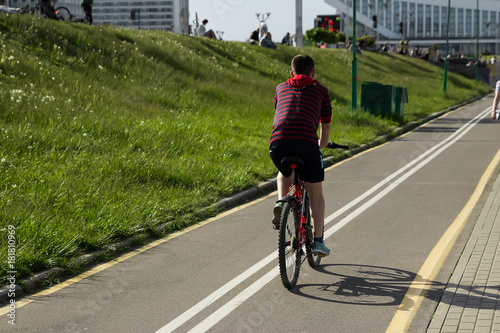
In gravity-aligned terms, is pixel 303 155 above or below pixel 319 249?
above

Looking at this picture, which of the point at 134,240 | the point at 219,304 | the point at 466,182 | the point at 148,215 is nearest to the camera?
the point at 219,304

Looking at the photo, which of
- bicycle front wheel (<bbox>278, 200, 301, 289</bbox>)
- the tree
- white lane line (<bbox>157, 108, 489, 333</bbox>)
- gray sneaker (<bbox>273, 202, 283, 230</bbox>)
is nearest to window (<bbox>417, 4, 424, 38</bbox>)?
the tree

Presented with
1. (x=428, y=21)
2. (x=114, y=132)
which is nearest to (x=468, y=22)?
(x=428, y=21)

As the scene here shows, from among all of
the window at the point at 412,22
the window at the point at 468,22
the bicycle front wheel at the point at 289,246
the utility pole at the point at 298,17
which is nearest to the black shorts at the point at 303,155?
the bicycle front wheel at the point at 289,246

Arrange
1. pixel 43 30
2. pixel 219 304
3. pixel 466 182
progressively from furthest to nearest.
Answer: pixel 43 30, pixel 466 182, pixel 219 304

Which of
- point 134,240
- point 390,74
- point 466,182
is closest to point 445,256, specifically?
point 134,240

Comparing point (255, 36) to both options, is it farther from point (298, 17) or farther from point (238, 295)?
point (238, 295)

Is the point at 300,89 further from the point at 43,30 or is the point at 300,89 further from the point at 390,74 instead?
the point at 390,74

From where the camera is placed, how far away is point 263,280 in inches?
261

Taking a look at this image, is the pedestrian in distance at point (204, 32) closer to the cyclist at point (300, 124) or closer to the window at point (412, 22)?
the cyclist at point (300, 124)

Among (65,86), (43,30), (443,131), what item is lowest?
(443,131)

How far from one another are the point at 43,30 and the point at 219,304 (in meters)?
17.8

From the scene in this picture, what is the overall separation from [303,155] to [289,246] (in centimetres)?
77

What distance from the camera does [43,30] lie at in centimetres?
2192
